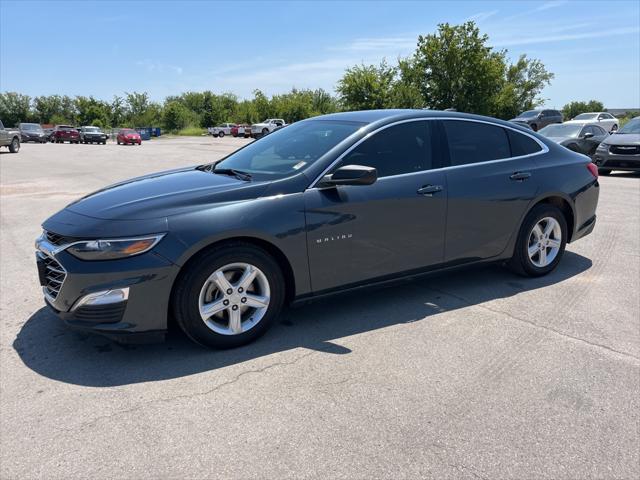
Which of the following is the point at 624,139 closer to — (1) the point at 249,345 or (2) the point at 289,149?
(2) the point at 289,149

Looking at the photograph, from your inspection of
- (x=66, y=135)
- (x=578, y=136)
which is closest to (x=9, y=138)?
(x=66, y=135)

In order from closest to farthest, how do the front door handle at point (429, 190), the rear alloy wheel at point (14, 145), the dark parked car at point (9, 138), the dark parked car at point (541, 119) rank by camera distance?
1. the front door handle at point (429, 190)
2. the dark parked car at point (9, 138)
3. the rear alloy wheel at point (14, 145)
4. the dark parked car at point (541, 119)

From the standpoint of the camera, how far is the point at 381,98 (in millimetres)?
44219

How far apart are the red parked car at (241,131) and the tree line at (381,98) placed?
24.9ft

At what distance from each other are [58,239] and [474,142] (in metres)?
3.48

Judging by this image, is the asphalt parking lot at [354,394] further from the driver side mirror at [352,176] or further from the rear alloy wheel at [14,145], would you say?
the rear alloy wheel at [14,145]

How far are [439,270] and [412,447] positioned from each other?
7.07 feet

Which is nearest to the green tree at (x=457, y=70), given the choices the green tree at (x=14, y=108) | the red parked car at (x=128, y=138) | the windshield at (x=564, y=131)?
the red parked car at (x=128, y=138)

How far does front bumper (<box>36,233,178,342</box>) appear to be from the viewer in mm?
3232

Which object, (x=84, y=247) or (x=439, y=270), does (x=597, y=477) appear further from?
(x=84, y=247)

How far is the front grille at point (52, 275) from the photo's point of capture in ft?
11.1

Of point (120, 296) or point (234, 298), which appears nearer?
point (120, 296)

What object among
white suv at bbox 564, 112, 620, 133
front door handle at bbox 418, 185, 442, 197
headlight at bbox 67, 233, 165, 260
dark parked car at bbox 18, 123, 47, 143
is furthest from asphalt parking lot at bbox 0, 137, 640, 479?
dark parked car at bbox 18, 123, 47, 143

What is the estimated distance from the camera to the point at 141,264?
3254 mm
